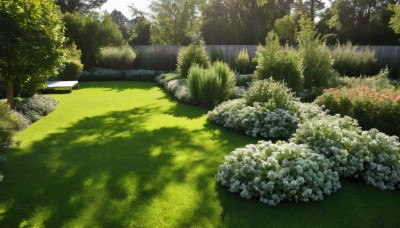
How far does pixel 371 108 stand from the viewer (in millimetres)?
6355

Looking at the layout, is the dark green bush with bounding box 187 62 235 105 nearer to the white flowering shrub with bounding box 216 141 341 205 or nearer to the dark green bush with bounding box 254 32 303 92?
the dark green bush with bounding box 254 32 303 92

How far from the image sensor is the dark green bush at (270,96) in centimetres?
704

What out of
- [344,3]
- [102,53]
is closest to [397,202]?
[102,53]

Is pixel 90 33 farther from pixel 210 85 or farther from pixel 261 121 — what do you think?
pixel 261 121

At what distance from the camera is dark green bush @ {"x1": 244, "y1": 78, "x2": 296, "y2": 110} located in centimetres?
704

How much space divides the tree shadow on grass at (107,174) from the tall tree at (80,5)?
108 ft

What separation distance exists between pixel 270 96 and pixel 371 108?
80.5 inches

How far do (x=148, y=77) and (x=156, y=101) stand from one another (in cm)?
750

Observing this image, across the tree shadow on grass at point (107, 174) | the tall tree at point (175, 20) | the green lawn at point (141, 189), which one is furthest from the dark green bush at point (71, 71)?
the tall tree at point (175, 20)

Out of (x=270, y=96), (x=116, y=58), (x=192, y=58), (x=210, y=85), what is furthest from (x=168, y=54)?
(x=270, y=96)

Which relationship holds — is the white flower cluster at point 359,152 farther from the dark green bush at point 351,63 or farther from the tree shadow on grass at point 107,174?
the dark green bush at point 351,63

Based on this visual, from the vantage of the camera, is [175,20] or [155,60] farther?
[175,20]

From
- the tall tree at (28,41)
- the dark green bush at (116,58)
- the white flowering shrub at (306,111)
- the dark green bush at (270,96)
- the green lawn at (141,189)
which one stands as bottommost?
the green lawn at (141,189)

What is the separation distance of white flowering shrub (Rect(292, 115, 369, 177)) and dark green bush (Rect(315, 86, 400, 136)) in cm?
141
